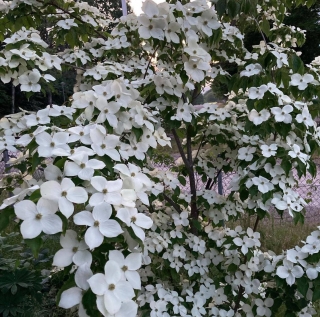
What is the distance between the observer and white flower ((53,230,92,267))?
74cm

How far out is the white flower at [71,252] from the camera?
741 mm

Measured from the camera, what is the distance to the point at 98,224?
730 millimetres

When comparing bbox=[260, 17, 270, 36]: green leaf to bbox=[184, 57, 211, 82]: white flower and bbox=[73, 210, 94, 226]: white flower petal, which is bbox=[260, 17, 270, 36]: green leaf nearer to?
bbox=[184, 57, 211, 82]: white flower

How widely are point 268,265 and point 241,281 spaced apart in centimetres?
17

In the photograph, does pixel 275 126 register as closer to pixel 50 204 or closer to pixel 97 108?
pixel 97 108

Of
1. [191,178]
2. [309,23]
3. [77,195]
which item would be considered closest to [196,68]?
[191,178]

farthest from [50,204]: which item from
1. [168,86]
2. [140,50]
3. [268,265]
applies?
[140,50]

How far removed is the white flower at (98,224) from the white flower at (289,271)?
79 centimetres

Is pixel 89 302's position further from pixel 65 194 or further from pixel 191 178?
pixel 191 178

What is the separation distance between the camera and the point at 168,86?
143cm

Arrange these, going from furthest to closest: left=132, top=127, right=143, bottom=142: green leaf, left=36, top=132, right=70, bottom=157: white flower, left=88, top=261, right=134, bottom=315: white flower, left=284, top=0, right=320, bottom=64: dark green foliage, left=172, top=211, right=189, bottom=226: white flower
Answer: left=284, top=0, right=320, bottom=64: dark green foliage < left=172, top=211, right=189, bottom=226: white flower < left=132, top=127, right=143, bottom=142: green leaf < left=36, top=132, right=70, bottom=157: white flower < left=88, top=261, right=134, bottom=315: white flower

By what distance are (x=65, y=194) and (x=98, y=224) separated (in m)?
0.09

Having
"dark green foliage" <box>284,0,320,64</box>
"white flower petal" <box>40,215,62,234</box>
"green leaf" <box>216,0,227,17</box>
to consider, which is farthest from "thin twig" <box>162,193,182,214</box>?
"dark green foliage" <box>284,0,320,64</box>

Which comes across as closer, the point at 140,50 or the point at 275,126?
the point at 275,126
